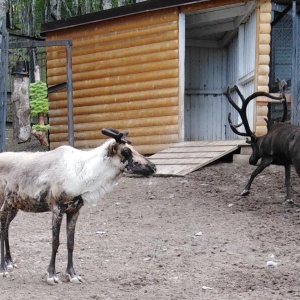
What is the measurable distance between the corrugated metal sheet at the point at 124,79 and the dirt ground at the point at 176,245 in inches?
101

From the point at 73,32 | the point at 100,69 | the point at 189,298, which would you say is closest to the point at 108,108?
the point at 100,69

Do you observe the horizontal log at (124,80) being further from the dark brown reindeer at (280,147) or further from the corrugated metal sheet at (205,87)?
the dark brown reindeer at (280,147)

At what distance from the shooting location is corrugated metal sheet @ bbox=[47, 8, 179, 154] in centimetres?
1275

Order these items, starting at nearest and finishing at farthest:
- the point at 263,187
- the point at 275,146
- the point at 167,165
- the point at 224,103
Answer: the point at 275,146 < the point at 263,187 < the point at 167,165 < the point at 224,103

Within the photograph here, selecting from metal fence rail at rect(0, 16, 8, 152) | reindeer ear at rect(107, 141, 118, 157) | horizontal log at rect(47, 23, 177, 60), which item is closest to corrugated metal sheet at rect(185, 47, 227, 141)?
horizontal log at rect(47, 23, 177, 60)

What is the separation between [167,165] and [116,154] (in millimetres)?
5953

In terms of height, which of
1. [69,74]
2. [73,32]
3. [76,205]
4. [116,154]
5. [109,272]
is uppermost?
[73,32]

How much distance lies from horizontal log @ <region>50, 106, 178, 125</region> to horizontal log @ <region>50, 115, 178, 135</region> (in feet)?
0.22

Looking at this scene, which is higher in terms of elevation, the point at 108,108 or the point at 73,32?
the point at 73,32

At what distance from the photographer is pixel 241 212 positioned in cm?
852

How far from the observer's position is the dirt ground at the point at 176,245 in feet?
17.2

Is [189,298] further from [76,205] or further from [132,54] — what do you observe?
[132,54]

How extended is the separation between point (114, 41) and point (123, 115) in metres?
1.64

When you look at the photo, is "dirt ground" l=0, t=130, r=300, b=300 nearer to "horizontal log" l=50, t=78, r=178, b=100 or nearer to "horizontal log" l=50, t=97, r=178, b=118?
"horizontal log" l=50, t=97, r=178, b=118
